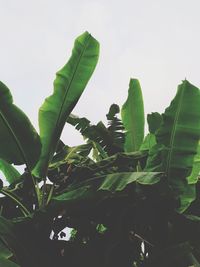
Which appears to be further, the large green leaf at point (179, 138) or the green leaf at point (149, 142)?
the green leaf at point (149, 142)

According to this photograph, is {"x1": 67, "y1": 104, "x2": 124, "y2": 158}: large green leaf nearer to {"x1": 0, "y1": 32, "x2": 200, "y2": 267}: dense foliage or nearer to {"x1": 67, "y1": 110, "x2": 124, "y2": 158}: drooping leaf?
{"x1": 67, "y1": 110, "x2": 124, "y2": 158}: drooping leaf

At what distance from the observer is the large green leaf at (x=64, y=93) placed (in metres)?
3.59

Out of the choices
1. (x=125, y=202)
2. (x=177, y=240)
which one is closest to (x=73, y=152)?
(x=125, y=202)

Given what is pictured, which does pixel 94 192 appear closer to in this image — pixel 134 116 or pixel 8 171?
pixel 134 116

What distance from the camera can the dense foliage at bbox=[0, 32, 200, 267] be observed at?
3.20m

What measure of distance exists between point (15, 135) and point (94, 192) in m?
0.82

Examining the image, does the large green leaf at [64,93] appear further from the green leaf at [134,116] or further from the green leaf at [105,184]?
the green leaf at [134,116]

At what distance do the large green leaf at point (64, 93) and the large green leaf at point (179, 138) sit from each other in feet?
2.58

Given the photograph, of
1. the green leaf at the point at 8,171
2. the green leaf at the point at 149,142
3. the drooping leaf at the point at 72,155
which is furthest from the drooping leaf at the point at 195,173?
the green leaf at the point at 8,171

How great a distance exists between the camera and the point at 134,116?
4.24 meters

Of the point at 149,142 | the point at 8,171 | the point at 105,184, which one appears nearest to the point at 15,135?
the point at 105,184

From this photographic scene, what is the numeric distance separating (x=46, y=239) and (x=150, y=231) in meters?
0.91

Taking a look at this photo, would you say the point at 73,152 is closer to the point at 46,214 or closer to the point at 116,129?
the point at 116,129

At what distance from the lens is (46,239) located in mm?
3297
